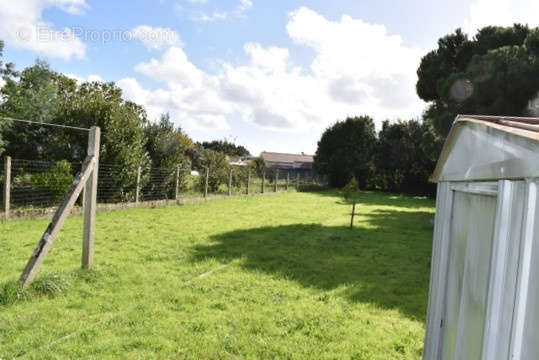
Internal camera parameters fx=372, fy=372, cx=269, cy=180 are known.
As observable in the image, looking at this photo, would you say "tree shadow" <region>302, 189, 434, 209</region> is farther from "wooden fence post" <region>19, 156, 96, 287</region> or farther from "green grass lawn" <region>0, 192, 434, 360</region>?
"wooden fence post" <region>19, 156, 96, 287</region>

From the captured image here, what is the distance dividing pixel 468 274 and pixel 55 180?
11.1 metres

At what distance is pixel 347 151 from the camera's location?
113ft

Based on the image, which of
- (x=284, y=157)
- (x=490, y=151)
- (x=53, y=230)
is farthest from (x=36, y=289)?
(x=284, y=157)

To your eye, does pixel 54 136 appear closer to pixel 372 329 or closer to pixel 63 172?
pixel 63 172

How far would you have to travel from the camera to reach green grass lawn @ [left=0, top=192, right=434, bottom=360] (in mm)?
3559

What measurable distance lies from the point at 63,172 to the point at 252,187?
46.9ft

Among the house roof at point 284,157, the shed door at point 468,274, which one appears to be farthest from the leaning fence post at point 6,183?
the house roof at point 284,157

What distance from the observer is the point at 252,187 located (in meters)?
24.2

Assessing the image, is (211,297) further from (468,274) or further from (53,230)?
(468,274)

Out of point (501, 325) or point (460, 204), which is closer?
point (501, 325)

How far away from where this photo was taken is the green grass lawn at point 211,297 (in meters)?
3.56

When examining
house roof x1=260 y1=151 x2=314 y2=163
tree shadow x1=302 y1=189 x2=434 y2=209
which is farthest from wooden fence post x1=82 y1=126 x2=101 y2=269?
house roof x1=260 y1=151 x2=314 y2=163

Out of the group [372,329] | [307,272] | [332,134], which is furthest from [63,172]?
[332,134]

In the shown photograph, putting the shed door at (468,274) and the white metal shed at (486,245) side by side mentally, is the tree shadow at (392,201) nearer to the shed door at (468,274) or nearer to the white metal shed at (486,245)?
the white metal shed at (486,245)
